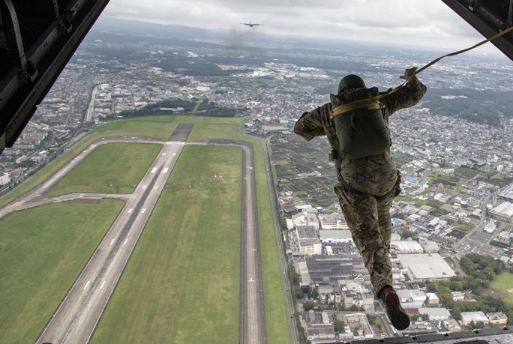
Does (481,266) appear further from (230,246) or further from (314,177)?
(314,177)

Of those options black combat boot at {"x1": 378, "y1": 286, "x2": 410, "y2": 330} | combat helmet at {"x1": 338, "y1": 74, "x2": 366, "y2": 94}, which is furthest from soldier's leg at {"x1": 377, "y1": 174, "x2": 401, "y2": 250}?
combat helmet at {"x1": 338, "y1": 74, "x2": 366, "y2": 94}

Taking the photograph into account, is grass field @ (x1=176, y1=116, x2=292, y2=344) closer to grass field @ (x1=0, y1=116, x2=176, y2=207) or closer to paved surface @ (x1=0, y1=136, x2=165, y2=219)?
grass field @ (x1=0, y1=116, x2=176, y2=207)

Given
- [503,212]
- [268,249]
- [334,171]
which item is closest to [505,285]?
[503,212]

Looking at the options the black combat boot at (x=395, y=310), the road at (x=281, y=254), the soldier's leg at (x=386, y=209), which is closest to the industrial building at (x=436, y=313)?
the road at (x=281, y=254)

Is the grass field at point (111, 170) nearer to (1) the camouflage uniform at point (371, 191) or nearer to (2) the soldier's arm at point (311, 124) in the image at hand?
(2) the soldier's arm at point (311, 124)

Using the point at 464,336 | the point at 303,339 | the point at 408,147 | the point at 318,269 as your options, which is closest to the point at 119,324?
the point at 303,339

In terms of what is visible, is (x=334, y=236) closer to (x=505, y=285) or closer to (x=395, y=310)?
(x=505, y=285)
